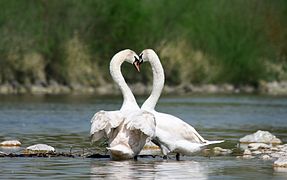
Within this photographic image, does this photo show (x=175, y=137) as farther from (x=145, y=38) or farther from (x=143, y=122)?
(x=145, y=38)

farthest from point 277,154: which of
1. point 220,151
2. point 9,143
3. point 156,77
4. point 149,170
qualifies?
point 9,143

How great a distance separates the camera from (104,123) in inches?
785

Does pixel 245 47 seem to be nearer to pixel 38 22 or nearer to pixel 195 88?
pixel 195 88

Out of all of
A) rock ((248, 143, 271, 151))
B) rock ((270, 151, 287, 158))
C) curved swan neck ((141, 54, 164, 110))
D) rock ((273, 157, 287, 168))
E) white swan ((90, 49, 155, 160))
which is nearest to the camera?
rock ((273, 157, 287, 168))

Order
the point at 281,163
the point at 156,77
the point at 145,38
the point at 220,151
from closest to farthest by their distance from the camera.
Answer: the point at 281,163 < the point at 156,77 < the point at 220,151 < the point at 145,38

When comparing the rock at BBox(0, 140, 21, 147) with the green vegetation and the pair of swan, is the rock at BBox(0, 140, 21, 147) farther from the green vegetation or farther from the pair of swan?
the green vegetation

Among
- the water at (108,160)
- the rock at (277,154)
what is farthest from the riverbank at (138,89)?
the rock at (277,154)

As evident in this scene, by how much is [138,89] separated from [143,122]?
56.9 meters

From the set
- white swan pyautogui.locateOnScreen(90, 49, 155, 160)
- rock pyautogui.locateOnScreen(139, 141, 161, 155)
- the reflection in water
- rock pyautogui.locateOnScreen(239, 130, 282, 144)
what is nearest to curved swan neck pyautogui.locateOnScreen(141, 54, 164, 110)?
rock pyautogui.locateOnScreen(139, 141, 161, 155)

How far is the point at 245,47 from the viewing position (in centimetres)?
8869

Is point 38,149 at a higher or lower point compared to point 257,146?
lower

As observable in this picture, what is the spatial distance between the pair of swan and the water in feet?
1.02

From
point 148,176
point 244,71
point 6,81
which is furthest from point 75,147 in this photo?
point 244,71

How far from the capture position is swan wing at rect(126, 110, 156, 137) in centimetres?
1955
